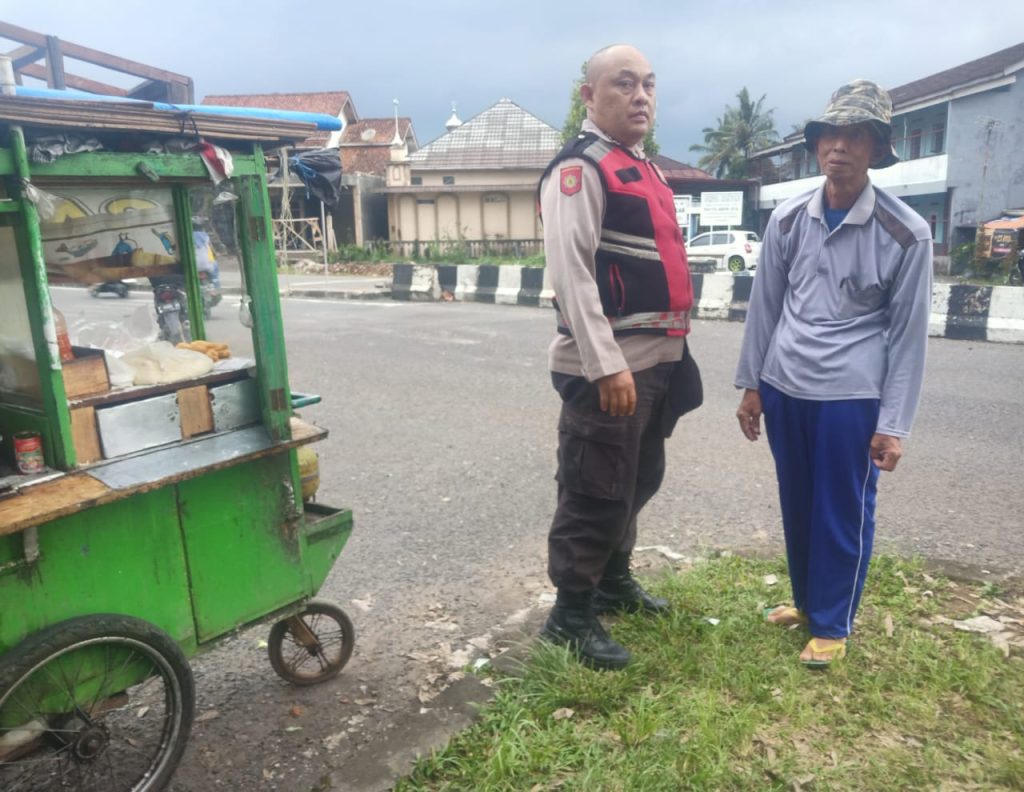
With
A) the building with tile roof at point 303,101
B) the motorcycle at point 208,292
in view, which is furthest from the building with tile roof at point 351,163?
the motorcycle at point 208,292

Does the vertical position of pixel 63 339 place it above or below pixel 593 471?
above

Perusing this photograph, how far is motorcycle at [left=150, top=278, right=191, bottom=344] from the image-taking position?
112 inches

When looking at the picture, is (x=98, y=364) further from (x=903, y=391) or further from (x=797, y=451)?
(x=903, y=391)

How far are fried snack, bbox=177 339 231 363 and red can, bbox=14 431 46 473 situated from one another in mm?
590

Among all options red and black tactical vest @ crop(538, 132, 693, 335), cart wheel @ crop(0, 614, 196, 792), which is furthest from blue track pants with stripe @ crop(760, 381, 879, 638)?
cart wheel @ crop(0, 614, 196, 792)

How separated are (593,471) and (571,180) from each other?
0.90 meters

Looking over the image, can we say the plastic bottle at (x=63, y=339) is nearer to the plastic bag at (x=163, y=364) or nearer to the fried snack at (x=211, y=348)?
the plastic bag at (x=163, y=364)

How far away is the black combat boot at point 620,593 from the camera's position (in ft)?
10.5

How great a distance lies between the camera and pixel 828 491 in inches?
109

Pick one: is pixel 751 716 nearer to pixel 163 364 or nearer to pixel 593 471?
pixel 593 471

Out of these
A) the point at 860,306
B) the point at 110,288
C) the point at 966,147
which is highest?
the point at 966,147

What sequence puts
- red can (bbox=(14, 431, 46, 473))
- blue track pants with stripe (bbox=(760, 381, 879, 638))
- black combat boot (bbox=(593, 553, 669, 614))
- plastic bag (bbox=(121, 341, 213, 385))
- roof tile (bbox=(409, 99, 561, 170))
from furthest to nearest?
roof tile (bbox=(409, 99, 561, 170)), black combat boot (bbox=(593, 553, 669, 614)), blue track pants with stripe (bbox=(760, 381, 879, 638)), plastic bag (bbox=(121, 341, 213, 385)), red can (bbox=(14, 431, 46, 473))

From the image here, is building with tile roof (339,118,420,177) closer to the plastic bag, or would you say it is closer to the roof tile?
the roof tile

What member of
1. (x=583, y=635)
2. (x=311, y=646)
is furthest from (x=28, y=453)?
(x=583, y=635)
